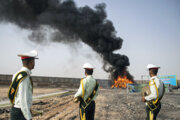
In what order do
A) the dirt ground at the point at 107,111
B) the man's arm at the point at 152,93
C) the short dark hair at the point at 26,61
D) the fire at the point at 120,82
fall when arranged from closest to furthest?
the short dark hair at the point at 26,61 < the man's arm at the point at 152,93 < the dirt ground at the point at 107,111 < the fire at the point at 120,82

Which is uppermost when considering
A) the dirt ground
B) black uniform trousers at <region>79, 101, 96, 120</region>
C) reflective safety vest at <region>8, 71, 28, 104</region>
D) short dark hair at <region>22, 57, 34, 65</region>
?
short dark hair at <region>22, 57, 34, 65</region>

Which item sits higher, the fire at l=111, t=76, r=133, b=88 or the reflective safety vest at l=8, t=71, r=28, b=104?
the reflective safety vest at l=8, t=71, r=28, b=104

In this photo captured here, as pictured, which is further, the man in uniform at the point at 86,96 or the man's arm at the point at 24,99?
the man in uniform at the point at 86,96

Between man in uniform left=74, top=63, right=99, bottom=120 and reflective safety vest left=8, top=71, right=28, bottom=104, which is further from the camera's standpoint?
man in uniform left=74, top=63, right=99, bottom=120

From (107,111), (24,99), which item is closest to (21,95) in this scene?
(24,99)

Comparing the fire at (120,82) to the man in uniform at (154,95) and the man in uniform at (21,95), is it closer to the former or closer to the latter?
the man in uniform at (154,95)

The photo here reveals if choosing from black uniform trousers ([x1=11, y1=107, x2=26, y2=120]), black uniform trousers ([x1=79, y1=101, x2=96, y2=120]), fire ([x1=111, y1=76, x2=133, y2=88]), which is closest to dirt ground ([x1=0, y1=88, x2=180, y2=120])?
black uniform trousers ([x1=79, y1=101, x2=96, y2=120])

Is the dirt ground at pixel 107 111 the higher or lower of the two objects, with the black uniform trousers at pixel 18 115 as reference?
Answer: lower

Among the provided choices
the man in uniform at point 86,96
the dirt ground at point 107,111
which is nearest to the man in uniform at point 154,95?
the man in uniform at point 86,96

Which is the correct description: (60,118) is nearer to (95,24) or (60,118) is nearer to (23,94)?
(23,94)

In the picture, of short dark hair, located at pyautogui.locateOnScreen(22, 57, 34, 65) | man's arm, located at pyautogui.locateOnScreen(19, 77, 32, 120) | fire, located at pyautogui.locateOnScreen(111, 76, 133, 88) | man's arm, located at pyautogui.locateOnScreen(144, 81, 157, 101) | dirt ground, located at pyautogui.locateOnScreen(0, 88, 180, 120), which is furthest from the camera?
fire, located at pyautogui.locateOnScreen(111, 76, 133, 88)

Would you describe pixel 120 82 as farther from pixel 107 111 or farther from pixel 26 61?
pixel 26 61

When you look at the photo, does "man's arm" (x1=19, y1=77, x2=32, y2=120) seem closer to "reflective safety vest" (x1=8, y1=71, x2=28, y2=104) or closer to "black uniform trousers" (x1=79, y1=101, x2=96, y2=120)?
"reflective safety vest" (x1=8, y1=71, x2=28, y2=104)

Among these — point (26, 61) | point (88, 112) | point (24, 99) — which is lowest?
point (88, 112)
